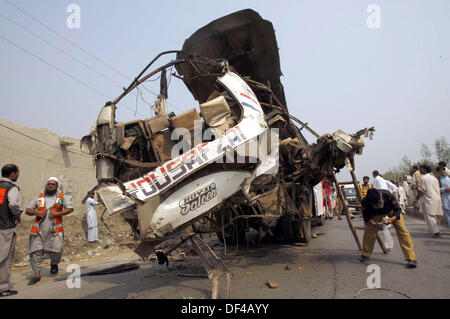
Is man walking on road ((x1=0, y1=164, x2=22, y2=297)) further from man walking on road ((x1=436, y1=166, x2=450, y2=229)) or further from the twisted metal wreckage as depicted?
man walking on road ((x1=436, y1=166, x2=450, y2=229))

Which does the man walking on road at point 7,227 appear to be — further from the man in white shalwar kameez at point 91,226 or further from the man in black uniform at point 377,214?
the man in black uniform at point 377,214

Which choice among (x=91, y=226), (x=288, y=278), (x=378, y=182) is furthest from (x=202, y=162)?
(x=91, y=226)

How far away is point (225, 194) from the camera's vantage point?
10.6ft

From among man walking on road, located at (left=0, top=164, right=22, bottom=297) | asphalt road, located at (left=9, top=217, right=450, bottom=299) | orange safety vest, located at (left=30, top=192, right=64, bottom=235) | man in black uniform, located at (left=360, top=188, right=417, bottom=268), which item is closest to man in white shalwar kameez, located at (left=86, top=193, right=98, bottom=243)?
asphalt road, located at (left=9, top=217, right=450, bottom=299)

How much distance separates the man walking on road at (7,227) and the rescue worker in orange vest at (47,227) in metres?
0.62

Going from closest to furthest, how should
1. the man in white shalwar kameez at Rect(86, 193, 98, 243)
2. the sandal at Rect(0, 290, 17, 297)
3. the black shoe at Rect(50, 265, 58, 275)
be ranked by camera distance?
the sandal at Rect(0, 290, 17, 297) → the black shoe at Rect(50, 265, 58, 275) → the man in white shalwar kameez at Rect(86, 193, 98, 243)

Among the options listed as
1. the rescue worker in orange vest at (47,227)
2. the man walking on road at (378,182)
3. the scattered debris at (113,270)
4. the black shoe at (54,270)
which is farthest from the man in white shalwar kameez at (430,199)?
the black shoe at (54,270)

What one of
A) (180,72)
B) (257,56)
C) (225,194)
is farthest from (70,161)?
(225,194)

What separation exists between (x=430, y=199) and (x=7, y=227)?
8.77 meters

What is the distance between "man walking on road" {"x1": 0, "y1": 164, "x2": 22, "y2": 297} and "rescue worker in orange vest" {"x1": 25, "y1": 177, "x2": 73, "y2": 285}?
0.62m

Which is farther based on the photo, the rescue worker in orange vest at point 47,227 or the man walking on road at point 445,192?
the man walking on road at point 445,192

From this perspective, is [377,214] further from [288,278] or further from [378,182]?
[378,182]

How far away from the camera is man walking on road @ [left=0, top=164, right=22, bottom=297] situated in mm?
3928

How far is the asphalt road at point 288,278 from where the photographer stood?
3.29 m
